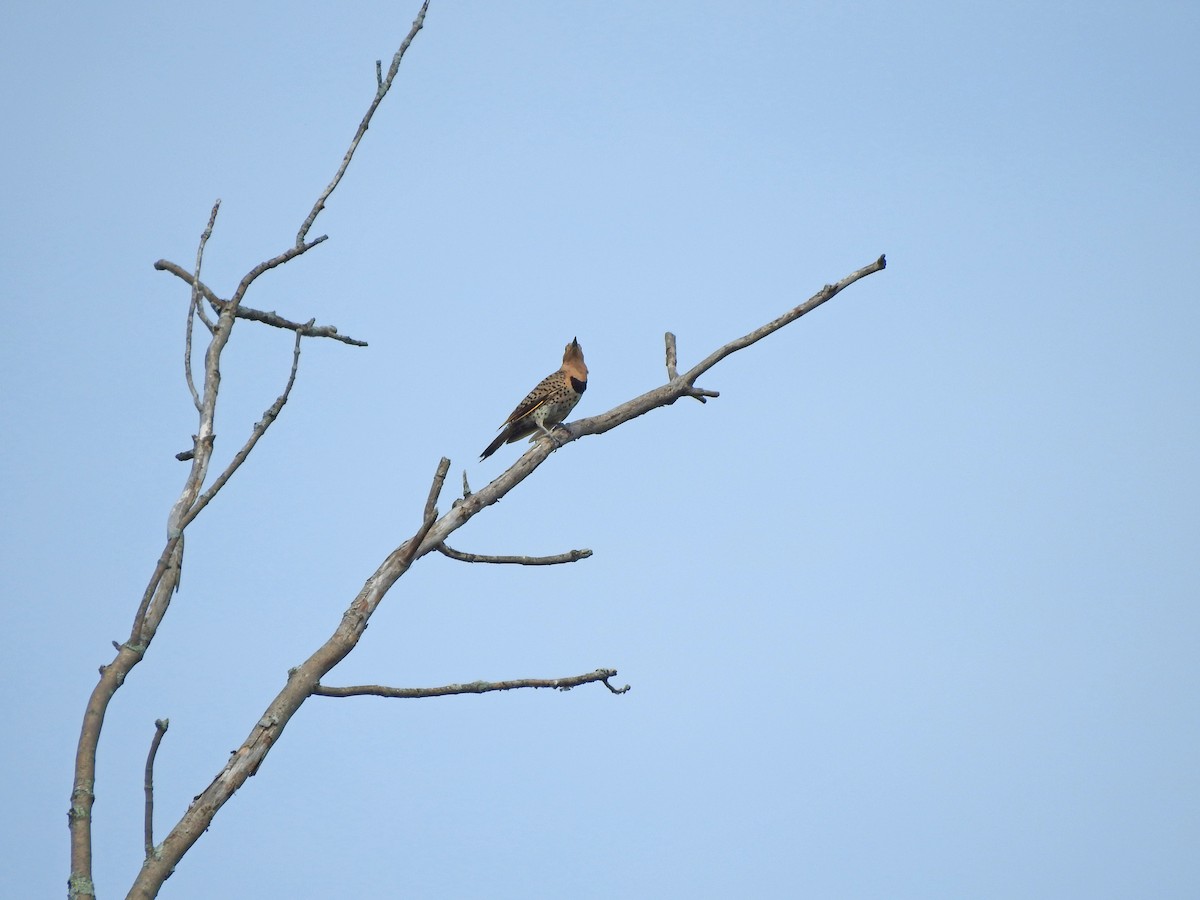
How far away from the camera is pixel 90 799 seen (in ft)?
11.5

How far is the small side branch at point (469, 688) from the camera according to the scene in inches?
164

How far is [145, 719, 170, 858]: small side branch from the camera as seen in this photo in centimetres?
357

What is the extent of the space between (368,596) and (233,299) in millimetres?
1076

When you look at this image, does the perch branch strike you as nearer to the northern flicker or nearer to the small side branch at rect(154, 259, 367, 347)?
the small side branch at rect(154, 259, 367, 347)

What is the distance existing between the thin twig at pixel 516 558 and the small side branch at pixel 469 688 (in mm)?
445

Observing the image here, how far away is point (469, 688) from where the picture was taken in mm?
4332

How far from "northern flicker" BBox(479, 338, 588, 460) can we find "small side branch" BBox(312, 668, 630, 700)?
4.98m

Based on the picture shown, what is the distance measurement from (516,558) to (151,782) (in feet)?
5.10

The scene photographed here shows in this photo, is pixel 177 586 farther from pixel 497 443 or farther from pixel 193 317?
pixel 497 443

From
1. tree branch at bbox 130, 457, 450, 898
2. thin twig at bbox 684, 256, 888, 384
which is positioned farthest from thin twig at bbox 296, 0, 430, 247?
thin twig at bbox 684, 256, 888, 384

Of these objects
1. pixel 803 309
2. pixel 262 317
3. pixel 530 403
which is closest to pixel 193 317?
pixel 262 317

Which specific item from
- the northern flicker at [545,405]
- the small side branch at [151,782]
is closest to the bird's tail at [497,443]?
the northern flicker at [545,405]

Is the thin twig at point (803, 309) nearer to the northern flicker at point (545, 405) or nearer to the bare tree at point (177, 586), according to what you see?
the bare tree at point (177, 586)

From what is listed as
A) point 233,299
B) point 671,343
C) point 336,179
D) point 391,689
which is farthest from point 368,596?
point 671,343
